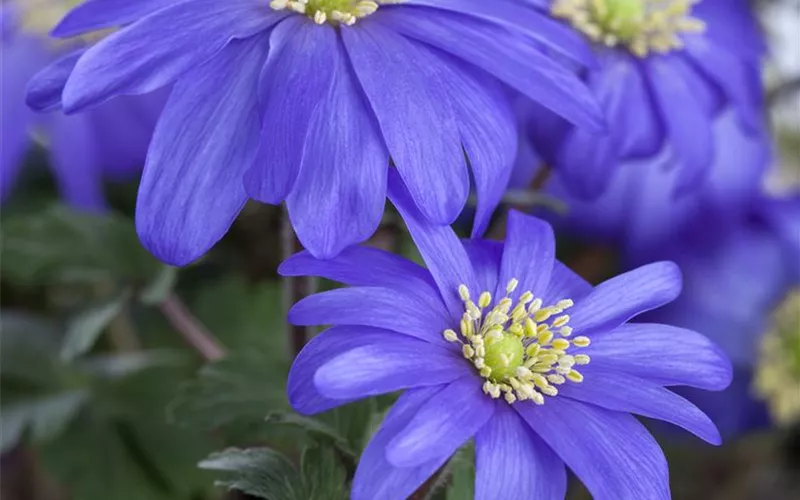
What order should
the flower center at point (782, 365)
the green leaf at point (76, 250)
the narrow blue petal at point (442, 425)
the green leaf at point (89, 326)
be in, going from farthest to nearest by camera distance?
the flower center at point (782, 365) < the green leaf at point (76, 250) < the green leaf at point (89, 326) < the narrow blue petal at point (442, 425)

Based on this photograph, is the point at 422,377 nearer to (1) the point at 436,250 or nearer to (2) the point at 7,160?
(1) the point at 436,250

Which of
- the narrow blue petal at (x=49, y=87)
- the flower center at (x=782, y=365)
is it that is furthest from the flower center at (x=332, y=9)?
the flower center at (x=782, y=365)

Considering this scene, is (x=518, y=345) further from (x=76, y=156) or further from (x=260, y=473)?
(x=76, y=156)

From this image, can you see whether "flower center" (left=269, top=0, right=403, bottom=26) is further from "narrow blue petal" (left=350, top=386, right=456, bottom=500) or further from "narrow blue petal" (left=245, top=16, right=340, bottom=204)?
"narrow blue petal" (left=350, top=386, right=456, bottom=500)

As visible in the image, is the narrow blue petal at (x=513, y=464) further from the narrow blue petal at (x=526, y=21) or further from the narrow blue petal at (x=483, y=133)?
the narrow blue petal at (x=526, y=21)

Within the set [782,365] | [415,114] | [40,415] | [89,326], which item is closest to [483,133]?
[415,114]

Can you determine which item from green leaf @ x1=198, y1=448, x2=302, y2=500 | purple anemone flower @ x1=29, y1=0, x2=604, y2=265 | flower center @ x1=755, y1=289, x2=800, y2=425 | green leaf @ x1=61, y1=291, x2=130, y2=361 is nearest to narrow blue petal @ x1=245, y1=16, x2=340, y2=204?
purple anemone flower @ x1=29, y1=0, x2=604, y2=265
